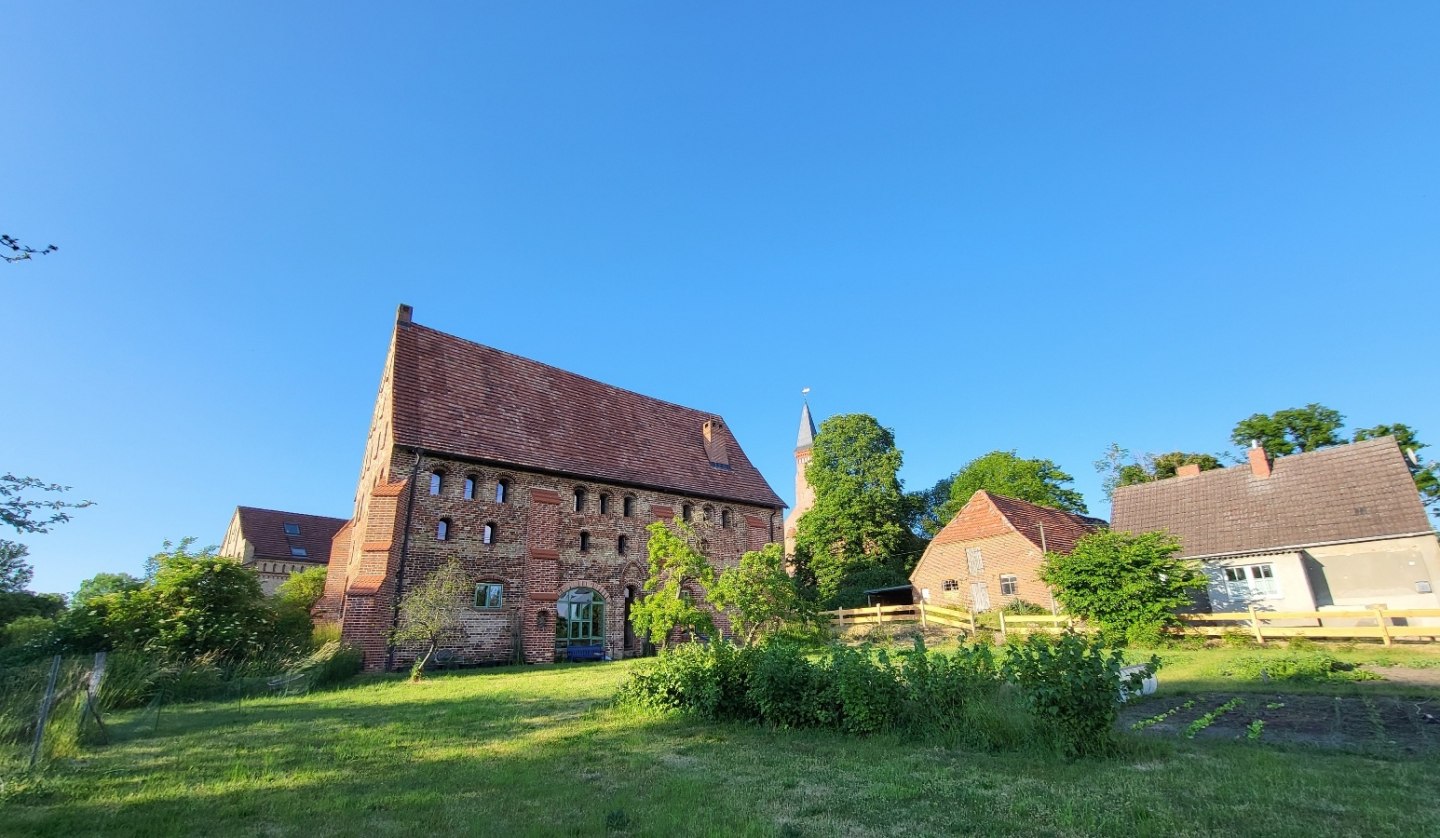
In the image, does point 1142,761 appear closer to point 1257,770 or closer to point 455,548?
point 1257,770

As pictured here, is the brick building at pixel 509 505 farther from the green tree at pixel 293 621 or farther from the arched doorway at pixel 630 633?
the green tree at pixel 293 621

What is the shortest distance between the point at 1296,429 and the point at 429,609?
154ft

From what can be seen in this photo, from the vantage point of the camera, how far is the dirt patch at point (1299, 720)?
23.3ft

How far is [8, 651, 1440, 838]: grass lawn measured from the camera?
4.83m

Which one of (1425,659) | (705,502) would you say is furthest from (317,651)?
(1425,659)

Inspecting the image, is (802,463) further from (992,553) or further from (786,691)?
(786,691)

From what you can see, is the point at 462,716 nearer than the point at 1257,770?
No

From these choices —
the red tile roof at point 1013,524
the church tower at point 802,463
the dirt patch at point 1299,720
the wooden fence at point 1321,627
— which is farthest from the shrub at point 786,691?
the church tower at point 802,463

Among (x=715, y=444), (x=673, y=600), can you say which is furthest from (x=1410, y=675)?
(x=715, y=444)

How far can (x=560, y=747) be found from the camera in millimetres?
8211

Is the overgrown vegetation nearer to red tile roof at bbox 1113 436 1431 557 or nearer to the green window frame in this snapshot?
the green window frame

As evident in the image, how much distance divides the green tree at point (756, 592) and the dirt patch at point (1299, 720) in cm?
819

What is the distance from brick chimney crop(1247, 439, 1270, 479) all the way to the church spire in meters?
43.0

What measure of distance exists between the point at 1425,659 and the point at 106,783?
905 inches
